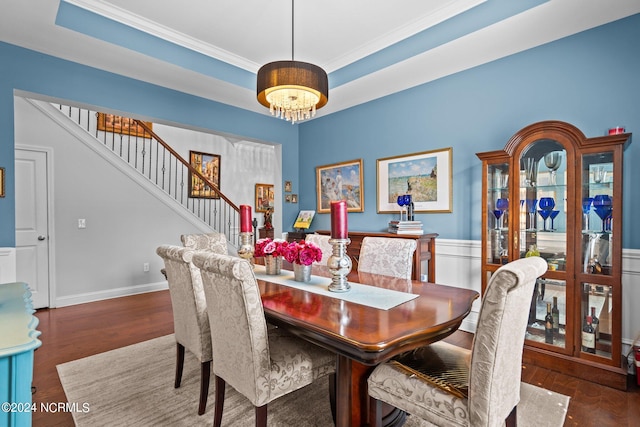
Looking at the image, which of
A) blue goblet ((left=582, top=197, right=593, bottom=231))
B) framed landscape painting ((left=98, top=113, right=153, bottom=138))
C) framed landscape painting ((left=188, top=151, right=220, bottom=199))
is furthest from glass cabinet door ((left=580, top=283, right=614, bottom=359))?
framed landscape painting ((left=98, top=113, right=153, bottom=138))

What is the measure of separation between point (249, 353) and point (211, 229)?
4.61m

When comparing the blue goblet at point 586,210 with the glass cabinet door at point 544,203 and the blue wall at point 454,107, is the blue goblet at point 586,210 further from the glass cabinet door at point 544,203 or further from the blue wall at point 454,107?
the blue wall at point 454,107

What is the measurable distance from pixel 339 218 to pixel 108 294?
4.32 meters

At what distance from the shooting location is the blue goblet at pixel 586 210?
2.33 metres

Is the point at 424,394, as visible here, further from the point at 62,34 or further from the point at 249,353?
the point at 62,34

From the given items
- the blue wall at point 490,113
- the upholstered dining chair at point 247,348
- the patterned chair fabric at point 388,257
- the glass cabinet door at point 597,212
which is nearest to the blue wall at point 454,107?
the blue wall at point 490,113

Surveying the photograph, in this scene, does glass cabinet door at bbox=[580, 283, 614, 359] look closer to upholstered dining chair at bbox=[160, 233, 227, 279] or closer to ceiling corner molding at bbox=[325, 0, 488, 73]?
ceiling corner molding at bbox=[325, 0, 488, 73]

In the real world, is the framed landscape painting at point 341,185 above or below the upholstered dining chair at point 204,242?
above

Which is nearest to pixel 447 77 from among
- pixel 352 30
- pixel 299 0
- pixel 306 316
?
pixel 352 30

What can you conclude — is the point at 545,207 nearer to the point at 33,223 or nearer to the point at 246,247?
the point at 246,247

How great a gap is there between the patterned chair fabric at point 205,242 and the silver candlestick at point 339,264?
202 centimetres

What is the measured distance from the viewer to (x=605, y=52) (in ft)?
8.00

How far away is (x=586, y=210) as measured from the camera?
2336 millimetres

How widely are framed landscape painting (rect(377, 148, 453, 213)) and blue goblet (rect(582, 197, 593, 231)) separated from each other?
43.4 inches
